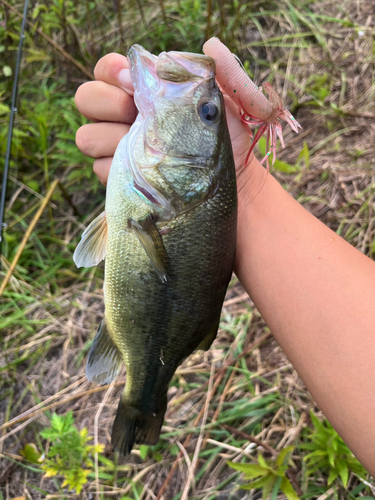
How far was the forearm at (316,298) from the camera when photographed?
1.39 m

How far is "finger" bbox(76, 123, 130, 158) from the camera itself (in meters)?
1.90

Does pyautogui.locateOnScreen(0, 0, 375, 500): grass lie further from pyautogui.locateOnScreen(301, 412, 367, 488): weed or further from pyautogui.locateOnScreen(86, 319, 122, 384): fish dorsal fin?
pyautogui.locateOnScreen(86, 319, 122, 384): fish dorsal fin

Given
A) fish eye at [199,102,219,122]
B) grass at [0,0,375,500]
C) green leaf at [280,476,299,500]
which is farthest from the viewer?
grass at [0,0,375,500]

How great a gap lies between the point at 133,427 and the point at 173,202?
121 centimetres

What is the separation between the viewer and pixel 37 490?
231cm

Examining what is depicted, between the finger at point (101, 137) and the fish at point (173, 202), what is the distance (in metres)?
0.38

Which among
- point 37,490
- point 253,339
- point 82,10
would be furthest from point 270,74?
point 37,490

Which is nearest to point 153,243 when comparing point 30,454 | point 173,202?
point 173,202

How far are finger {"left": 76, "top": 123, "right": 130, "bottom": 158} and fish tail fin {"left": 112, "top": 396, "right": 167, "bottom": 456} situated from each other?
1.34 metres

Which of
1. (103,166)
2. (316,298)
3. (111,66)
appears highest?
(111,66)

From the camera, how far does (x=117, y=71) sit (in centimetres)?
167

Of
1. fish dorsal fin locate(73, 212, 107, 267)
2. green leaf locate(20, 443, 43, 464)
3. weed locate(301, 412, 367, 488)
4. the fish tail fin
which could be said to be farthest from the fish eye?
green leaf locate(20, 443, 43, 464)

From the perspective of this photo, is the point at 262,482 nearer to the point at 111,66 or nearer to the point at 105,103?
the point at 105,103

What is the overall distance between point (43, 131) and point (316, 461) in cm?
315
